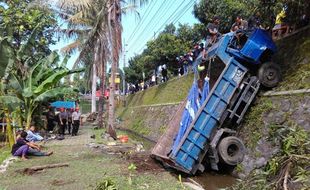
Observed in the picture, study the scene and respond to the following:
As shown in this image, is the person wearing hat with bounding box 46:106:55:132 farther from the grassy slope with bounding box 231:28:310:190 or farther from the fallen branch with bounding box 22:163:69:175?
the grassy slope with bounding box 231:28:310:190

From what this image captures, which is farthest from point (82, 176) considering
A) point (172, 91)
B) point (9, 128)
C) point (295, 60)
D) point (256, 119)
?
Result: point (172, 91)

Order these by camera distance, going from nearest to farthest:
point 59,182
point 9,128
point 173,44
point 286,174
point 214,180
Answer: point 286,174 < point 59,182 < point 214,180 < point 9,128 < point 173,44

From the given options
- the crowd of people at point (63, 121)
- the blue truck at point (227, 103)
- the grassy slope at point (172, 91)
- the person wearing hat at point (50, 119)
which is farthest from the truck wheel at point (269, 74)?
the person wearing hat at point (50, 119)

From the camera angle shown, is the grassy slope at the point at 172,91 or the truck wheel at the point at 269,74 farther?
the grassy slope at the point at 172,91

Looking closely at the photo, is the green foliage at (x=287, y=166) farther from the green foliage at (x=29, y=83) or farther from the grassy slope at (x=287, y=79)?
the green foliage at (x=29, y=83)

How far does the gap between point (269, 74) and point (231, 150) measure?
2586 mm

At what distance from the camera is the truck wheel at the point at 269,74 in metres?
10.6

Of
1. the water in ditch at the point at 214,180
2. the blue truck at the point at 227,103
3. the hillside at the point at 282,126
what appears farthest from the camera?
the blue truck at the point at 227,103

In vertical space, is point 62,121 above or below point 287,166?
below

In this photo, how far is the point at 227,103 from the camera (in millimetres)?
10234

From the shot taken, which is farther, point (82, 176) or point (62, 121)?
point (62, 121)

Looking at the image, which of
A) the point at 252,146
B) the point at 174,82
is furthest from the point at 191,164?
the point at 174,82

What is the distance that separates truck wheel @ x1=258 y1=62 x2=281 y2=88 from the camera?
1062 cm

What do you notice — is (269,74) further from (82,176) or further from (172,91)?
(172,91)
